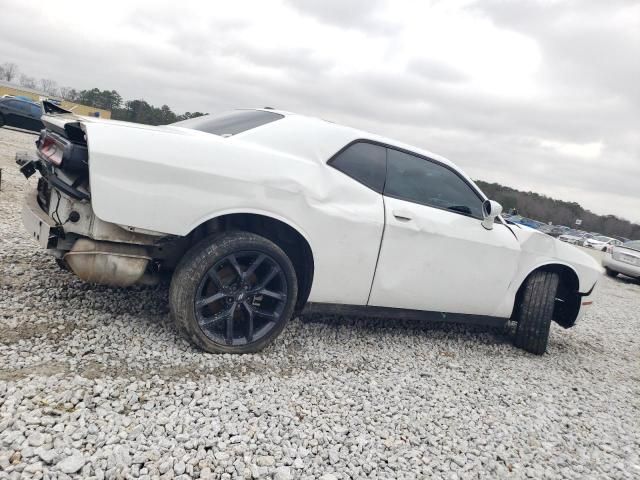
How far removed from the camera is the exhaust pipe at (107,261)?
2.56 metres

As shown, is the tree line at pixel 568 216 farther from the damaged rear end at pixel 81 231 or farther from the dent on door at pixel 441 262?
the damaged rear end at pixel 81 231

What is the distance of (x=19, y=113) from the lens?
18625 mm

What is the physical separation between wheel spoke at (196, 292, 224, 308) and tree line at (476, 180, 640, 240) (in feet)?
212

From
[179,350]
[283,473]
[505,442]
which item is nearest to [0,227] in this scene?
[179,350]

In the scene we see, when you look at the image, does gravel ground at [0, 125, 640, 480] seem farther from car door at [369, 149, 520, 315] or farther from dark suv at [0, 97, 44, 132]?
dark suv at [0, 97, 44, 132]

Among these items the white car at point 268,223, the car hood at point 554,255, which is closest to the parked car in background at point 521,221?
the car hood at point 554,255

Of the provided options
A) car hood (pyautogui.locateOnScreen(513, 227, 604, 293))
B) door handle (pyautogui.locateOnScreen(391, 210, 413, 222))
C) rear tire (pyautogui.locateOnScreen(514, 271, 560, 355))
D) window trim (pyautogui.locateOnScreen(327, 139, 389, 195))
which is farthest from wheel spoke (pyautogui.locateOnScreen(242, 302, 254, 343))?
rear tire (pyautogui.locateOnScreen(514, 271, 560, 355))

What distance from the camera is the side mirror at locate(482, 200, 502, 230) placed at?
3.73 meters

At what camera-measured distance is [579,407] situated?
11.0 ft

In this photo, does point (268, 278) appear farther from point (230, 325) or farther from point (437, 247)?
point (437, 247)

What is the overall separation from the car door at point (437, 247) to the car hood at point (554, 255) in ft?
0.51

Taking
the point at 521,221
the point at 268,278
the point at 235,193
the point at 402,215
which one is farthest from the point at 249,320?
the point at 521,221

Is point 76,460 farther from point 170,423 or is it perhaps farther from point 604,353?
point 604,353

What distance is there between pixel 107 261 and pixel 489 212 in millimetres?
2901
